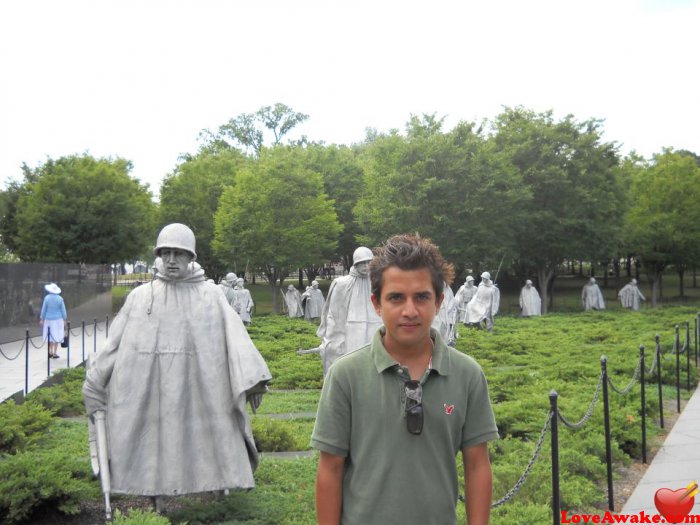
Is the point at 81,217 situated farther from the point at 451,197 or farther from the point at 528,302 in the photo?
the point at 528,302

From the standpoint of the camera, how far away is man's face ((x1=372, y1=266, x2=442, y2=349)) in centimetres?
271

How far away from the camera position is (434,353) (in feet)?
9.07

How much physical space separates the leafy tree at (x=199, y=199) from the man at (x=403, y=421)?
1770 inches

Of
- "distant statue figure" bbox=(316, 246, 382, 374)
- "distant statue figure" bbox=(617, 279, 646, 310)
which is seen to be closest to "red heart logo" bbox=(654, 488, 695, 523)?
"distant statue figure" bbox=(316, 246, 382, 374)

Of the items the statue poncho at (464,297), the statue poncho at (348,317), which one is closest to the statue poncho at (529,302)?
the statue poncho at (464,297)

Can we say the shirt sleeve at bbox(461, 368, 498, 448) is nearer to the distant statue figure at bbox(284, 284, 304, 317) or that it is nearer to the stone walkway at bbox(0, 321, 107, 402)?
the stone walkway at bbox(0, 321, 107, 402)

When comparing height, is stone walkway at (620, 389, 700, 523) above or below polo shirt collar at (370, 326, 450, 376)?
below

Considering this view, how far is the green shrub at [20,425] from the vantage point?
7.62m

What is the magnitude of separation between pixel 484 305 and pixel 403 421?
950 inches

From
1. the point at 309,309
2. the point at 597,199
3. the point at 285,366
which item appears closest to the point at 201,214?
the point at 309,309

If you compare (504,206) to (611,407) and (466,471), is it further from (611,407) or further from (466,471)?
(466,471)

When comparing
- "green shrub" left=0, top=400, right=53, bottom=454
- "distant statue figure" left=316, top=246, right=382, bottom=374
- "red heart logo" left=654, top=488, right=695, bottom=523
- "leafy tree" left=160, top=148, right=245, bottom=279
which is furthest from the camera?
"leafy tree" left=160, top=148, right=245, bottom=279

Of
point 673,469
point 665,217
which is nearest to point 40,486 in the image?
point 673,469

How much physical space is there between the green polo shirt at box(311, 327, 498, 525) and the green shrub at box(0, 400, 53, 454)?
18.6 feet
